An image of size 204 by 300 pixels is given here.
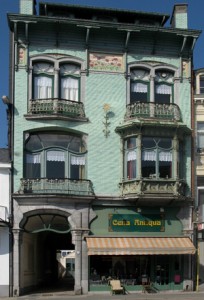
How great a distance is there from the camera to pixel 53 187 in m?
30.1

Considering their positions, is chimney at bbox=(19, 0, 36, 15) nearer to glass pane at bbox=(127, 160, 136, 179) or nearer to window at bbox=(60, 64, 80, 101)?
window at bbox=(60, 64, 80, 101)

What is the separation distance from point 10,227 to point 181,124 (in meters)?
11.2

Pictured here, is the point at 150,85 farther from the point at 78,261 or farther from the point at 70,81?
the point at 78,261

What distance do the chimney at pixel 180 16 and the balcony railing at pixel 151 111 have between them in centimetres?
536

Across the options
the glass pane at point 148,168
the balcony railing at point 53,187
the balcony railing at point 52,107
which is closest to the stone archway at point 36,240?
the balcony railing at point 53,187

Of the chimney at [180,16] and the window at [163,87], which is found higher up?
the chimney at [180,16]

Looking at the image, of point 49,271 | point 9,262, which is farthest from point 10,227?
point 49,271

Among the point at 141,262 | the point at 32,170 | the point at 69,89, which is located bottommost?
the point at 141,262

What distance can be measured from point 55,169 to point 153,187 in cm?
563

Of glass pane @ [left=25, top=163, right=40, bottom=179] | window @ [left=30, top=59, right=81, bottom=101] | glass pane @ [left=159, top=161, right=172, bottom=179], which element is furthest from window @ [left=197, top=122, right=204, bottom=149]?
glass pane @ [left=25, top=163, right=40, bottom=179]

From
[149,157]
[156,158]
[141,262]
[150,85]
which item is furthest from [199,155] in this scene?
[141,262]

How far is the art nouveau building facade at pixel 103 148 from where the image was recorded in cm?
3014

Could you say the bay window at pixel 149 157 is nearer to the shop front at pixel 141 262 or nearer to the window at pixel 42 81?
the shop front at pixel 141 262

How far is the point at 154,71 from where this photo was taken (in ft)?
107
